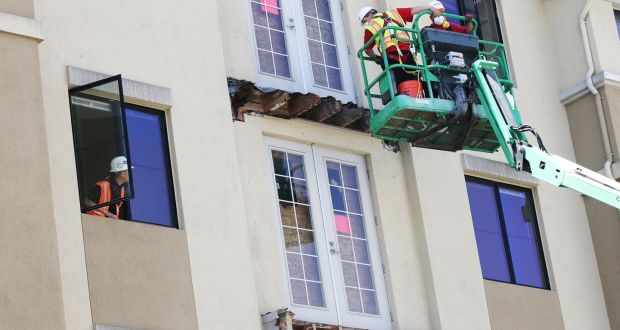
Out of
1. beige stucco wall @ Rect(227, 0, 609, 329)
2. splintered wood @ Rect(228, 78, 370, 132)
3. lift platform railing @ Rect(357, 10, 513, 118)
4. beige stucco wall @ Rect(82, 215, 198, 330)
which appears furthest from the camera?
lift platform railing @ Rect(357, 10, 513, 118)

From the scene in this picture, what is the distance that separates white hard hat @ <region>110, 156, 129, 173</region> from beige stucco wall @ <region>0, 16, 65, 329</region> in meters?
1.37

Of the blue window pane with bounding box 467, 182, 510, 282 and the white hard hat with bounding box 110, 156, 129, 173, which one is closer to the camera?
the white hard hat with bounding box 110, 156, 129, 173

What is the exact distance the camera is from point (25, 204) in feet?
57.7

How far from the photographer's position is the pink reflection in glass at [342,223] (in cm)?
2261

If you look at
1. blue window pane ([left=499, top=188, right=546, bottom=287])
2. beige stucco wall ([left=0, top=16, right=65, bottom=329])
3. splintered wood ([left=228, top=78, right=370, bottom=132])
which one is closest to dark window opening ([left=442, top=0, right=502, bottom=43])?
blue window pane ([left=499, top=188, right=546, bottom=287])

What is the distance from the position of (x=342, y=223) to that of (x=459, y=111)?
2.25 m

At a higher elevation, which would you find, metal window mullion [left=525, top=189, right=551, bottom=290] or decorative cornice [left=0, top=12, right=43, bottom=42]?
decorative cornice [left=0, top=12, right=43, bottom=42]

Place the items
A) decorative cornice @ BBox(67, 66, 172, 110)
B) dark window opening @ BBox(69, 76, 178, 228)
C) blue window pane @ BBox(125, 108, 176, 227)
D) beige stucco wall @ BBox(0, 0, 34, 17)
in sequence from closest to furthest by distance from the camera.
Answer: beige stucco wall @ BBox(0, 0, 34, 17) → dark window opening @ BBox(69, 76, 178, 228) → decorative cornice @ BBox(67, 66, 172, 110) → blue window pane @ BBox(125, 108, 176, 227)

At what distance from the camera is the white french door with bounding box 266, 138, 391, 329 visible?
21.8m

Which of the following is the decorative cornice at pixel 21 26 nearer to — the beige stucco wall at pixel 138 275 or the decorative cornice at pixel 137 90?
the decorative cornice at pixel 137 90

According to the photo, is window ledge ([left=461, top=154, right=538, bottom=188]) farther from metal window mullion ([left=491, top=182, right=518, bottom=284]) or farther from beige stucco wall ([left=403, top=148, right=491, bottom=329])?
beige stucco wall ([left=403, top=148, right=491, bottom=329])

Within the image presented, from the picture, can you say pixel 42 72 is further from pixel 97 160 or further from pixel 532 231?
pixel 532 231

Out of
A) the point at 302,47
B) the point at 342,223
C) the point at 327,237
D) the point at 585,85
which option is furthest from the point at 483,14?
the point at 327,237

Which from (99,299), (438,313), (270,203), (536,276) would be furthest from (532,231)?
(99,299)
